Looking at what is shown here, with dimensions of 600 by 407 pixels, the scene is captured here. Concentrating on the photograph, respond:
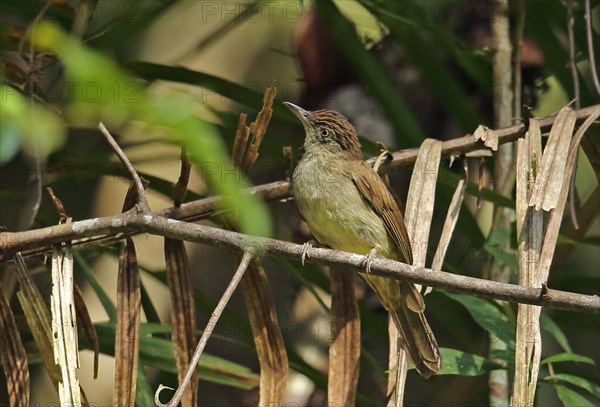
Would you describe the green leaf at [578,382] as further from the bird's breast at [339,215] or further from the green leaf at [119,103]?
the green leaf at [119,103]

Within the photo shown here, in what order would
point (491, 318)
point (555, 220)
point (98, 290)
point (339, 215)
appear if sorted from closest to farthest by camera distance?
point (555, 220)
point (491, 318)
point (98, 290)
point (339, 215)

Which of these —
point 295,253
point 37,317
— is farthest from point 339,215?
point 37,317

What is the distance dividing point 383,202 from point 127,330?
1.19 metres

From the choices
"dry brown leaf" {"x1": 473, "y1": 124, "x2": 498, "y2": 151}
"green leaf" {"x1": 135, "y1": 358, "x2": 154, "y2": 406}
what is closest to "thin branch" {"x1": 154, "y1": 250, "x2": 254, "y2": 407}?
"green leaf" {"x1": 135, "y1": 358, "x2": 154, "y2": 406}

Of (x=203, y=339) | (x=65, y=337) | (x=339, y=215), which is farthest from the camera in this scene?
(x=339, y=215)

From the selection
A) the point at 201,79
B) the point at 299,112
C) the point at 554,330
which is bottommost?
the point at 554,330

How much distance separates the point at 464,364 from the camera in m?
2.86

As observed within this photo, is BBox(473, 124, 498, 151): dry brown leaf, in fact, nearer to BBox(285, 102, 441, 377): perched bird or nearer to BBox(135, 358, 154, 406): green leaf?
BBox(285, 102, 441, 377): perched bird

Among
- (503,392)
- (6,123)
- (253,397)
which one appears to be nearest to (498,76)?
(503,392)

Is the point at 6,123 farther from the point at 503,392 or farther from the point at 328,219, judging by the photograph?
the point at 503,392

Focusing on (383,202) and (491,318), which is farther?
(383,202)

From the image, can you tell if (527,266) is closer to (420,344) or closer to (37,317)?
(420,344)

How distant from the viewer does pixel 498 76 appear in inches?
158

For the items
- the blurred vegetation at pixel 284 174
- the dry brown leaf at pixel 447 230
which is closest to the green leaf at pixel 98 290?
the blurred vegetation at pixel 284 174
